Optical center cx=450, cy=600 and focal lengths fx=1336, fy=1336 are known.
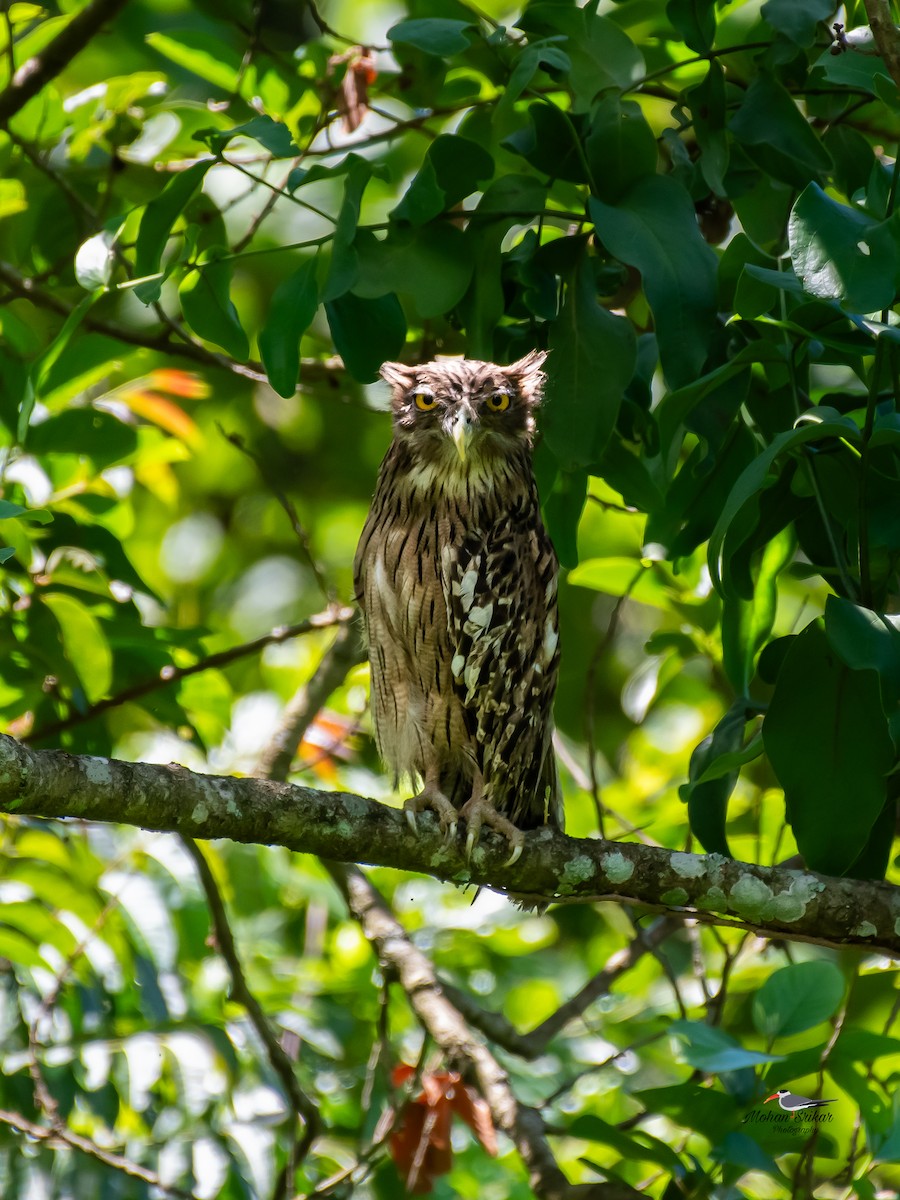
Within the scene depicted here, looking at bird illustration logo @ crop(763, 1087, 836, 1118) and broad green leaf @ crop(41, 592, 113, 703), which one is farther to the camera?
broad green leaf @ crop(41, 592, 113, 703)

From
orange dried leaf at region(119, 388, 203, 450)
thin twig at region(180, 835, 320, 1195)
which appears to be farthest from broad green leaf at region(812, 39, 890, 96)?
thin twig at region(180, 835, 320, 1195)

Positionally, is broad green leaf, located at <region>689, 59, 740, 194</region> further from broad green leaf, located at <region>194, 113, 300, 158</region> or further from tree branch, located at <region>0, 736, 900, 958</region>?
tree branch, located at <region>0, 736, 900, 958</region>

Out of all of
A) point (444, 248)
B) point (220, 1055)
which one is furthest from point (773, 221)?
point (220, 1055)

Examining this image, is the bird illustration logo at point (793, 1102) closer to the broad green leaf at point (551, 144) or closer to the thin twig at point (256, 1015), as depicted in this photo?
the thin twig at point (256, 1015)

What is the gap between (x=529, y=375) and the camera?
3789 millimetres

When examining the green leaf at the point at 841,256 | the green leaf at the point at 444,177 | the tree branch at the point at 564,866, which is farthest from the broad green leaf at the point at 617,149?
the tree branch at the point at 564,866

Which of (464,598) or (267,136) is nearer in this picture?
(267,136)

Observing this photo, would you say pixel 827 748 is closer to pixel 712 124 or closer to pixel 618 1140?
pixel 618 1140

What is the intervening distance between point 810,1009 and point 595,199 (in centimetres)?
178

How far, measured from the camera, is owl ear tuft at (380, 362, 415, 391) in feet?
12.6

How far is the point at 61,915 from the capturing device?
4.01 meters

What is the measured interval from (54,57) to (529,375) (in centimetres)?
158

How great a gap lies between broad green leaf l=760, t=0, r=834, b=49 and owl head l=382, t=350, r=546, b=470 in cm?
106

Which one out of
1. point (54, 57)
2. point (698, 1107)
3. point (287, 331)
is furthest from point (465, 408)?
point (698, 1107)
